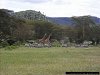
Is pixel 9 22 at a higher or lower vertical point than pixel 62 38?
higher

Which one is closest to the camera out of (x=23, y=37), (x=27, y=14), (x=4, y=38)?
(x=4, y=38)

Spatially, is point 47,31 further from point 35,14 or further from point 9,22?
point 35,14

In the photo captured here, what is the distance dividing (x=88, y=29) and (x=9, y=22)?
102ft

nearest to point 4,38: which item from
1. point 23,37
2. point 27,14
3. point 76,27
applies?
point 23,37

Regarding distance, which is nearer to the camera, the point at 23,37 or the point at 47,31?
the point at 23,37

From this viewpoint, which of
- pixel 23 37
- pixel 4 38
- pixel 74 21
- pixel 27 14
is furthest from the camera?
pixel 27 14

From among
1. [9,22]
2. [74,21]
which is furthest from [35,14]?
[9,22]

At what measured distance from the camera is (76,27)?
8031 centimetres

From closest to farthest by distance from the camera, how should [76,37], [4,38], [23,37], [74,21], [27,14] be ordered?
[4,38]
[23,37]
[76,37]
[74,21]
[27,14]

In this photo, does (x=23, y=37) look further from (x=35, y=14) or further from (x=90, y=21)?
(x=35, y=14)

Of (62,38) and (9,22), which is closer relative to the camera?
(9,22)

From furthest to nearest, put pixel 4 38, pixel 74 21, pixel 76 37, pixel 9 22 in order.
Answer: pixel 74 21 < pixel 76 37 < pixel 9 22 < pixel 4 38

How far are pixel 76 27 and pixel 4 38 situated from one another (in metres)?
36.7

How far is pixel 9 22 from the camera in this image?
4884 centimetres
